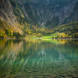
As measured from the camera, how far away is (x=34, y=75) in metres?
19.8

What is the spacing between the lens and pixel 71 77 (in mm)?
18781

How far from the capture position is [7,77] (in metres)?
18.7

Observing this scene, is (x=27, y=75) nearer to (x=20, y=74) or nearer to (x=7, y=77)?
(x=20, y=74)

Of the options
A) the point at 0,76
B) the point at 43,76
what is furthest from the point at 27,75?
the point at 0,76

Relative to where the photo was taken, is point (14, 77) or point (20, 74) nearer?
point (14, 77)

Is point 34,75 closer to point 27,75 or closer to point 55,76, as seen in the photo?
Answer: point 27,75

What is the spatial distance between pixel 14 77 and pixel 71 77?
7.48m

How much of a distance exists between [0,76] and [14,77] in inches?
76.4

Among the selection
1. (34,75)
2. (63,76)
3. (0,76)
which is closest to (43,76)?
(34,75)

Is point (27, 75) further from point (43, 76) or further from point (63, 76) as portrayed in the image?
point (63, 76)

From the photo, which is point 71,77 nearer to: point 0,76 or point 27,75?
point 27,75

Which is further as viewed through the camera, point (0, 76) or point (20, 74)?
point (20, 74)

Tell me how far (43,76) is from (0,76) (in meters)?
5.75

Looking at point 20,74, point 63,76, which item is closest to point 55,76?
point 63,76
